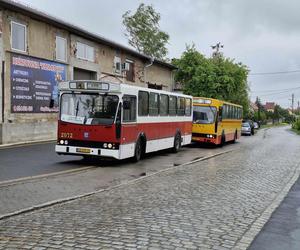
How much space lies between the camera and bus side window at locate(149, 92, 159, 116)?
60.5 ft

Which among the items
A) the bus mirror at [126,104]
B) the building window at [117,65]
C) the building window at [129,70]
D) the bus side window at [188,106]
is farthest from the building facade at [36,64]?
the bus mirror at [126,104]

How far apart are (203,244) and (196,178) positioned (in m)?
6.82

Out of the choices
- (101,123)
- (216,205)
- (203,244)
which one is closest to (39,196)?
(216,205)

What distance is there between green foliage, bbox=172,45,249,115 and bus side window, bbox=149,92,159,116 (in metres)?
29.5

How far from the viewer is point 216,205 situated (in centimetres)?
916

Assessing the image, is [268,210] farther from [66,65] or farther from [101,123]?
[66,65]

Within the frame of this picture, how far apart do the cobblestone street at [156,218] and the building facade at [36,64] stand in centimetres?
1252

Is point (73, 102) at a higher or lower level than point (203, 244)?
higher

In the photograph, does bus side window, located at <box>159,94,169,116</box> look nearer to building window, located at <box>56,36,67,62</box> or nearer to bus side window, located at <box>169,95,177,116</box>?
bus side window, located at <box>169,95,177,116</box>

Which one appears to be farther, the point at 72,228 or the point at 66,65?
the point at 66,65

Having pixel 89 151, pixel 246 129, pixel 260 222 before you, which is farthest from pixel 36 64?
pixel 246 129

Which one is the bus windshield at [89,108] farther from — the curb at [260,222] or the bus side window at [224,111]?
the bus side window at [224,111]

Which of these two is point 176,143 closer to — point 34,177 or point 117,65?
point 34,177

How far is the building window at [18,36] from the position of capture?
2338cm
